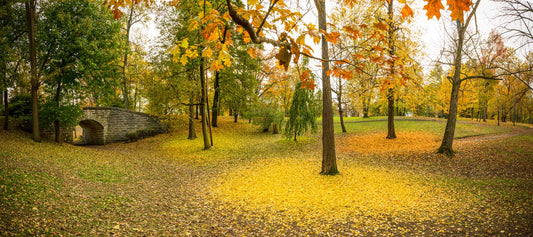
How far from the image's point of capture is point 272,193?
22.8 ft

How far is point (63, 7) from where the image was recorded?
1129 cm

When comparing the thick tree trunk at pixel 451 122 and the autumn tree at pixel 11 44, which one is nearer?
the thick tree trunk at pixel 451 122

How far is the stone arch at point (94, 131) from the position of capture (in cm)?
1707

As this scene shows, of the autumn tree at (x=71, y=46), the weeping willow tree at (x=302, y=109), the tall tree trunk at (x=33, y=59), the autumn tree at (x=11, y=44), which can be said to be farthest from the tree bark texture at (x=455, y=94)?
the autumn tree at (x=11, y=44)

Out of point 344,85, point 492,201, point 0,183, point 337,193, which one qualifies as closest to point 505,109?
point 344,85

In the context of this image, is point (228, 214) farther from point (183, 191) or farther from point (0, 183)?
point (0, 183)

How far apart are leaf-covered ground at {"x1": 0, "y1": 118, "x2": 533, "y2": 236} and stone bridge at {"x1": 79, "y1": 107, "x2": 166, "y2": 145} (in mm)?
5375

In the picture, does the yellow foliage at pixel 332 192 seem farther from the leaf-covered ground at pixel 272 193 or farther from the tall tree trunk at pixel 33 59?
the tall tree trunk at pixel 33 59

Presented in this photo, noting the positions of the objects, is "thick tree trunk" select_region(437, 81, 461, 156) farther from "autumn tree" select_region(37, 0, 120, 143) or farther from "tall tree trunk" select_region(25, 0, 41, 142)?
"tall tree trunk" select_region(25, 0, 41, 142)

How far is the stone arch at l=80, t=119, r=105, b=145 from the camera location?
56.0 ft

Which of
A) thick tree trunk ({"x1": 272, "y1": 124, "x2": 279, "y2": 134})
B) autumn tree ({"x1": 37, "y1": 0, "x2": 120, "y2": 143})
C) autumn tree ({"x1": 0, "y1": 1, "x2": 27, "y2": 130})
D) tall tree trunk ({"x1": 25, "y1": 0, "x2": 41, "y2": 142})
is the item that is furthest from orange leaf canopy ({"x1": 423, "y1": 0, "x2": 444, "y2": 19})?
thick tree trunk ({"x1": 272, "y1": 124, "x2": 279, "y2": 134})

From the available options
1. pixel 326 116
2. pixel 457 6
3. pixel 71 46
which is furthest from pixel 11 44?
pixel 457 6

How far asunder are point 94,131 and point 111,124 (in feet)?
4.46

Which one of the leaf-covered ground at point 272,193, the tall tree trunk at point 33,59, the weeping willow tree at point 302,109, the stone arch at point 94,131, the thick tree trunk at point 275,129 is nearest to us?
the leaf-covered ground at point 272,193
